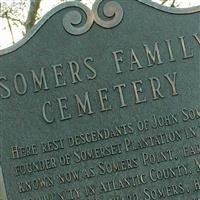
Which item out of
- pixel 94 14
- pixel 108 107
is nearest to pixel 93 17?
pixel 94 14

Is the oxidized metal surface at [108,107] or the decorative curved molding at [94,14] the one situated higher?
the decorative curved molding at [94,14]

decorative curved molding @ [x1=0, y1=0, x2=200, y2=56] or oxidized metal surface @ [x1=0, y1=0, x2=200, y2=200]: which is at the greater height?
decorative curved molding @ [x1=0, y1=0, x2=200, y2=56]

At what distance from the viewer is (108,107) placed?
186 inches

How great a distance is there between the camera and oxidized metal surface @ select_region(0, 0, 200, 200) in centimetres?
473

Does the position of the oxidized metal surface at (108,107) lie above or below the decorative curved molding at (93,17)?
below

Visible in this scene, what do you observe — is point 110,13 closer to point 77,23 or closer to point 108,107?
point 77,23

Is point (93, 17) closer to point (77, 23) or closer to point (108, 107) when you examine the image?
point (77, 23)

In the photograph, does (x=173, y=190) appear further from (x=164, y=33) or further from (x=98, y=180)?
(x=164, y=33)

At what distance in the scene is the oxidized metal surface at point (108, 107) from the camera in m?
4.73

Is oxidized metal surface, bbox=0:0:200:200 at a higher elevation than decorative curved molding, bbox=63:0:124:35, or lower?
lower

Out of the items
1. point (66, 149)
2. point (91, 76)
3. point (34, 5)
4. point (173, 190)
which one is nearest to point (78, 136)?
point (66, 149)

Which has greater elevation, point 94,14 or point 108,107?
point 94,14

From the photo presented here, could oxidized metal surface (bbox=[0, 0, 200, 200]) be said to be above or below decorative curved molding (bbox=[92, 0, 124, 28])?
below

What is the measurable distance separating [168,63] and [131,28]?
352 mm
